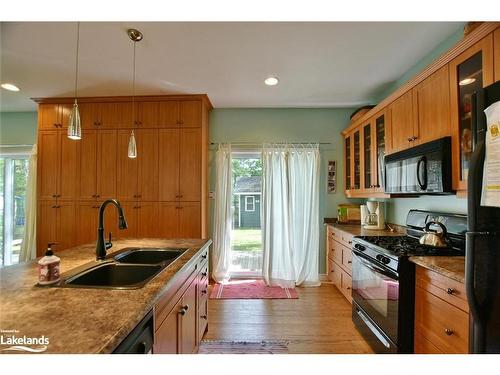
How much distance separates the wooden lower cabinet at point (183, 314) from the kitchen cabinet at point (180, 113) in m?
1.91

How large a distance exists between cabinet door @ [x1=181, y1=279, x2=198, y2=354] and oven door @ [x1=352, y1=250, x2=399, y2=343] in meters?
1.41

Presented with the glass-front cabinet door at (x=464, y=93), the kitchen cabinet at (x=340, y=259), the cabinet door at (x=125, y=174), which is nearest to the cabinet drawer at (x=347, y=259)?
the kitchen cabinet at (x=340, y=259)

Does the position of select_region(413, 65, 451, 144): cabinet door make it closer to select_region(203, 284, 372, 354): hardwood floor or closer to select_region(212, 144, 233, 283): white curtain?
select_region(203, 284, 372, 354): hardwood floor

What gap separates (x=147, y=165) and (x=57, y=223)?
4.85 feet

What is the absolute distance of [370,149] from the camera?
2.93 m

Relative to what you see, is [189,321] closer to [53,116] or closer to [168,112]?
[168,112]

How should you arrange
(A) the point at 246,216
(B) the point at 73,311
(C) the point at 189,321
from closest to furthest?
(B) the point at 73,311 < (C) the point at 189,321 < (A) the point at 246,216

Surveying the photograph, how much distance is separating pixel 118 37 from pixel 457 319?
10.0 ft

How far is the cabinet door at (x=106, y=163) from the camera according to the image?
3.32 m

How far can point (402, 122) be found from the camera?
230cm

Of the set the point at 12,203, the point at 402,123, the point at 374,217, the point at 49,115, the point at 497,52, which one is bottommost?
the point at 374,217

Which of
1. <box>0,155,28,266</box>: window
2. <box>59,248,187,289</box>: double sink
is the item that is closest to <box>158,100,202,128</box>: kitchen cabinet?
<box>59,248,187,289</box>: double sink

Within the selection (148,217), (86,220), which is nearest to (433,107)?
(148,217)
